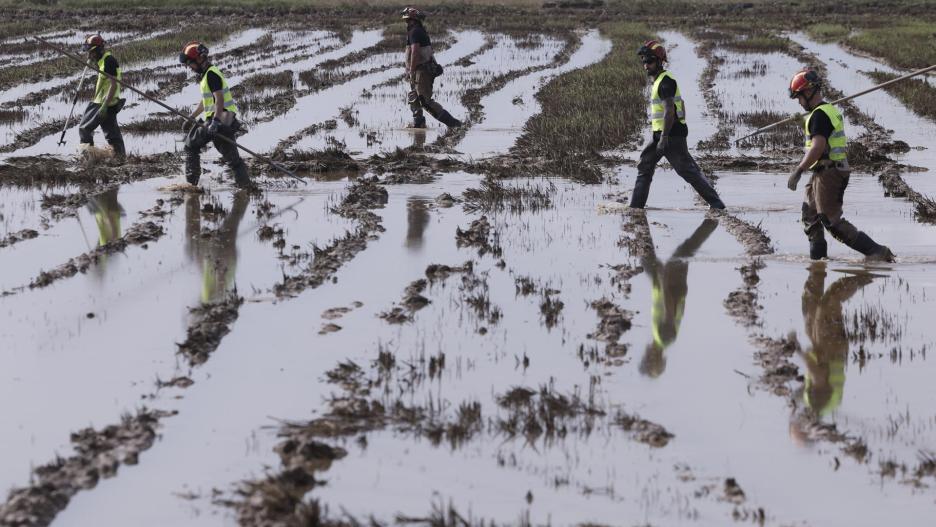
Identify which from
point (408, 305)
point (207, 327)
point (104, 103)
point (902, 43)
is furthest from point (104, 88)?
point (902, 43)

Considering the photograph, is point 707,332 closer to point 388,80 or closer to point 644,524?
point 644,524

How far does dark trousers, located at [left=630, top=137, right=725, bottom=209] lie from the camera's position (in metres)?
11.2

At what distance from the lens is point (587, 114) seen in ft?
59.5

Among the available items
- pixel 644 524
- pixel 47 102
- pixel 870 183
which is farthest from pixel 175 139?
pixel 644 524

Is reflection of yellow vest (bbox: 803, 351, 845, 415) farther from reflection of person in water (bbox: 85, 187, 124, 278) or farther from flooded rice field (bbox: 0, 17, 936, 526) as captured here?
reflection of person in water (bbox: 85, 187, 124, 278)

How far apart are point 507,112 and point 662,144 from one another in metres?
8.91

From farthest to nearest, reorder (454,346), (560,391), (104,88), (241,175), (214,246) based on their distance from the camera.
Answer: (104,88), (241,175), (214,246), (454,346), (560,391)

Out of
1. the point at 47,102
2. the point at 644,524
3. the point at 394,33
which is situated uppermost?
the point at 394,33

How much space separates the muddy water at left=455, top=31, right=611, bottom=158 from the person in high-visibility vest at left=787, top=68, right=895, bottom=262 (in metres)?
6.07

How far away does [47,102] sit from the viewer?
2017 cm

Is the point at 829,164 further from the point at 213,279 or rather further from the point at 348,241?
the point at 213,279

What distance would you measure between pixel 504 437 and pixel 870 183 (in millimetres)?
8808

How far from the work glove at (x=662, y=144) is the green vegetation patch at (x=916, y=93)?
9162 mm

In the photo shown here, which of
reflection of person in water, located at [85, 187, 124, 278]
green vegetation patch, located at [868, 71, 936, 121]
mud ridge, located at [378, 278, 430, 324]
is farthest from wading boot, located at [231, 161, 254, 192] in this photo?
green vegetation patch, located at [868, 71, 936, 121]
